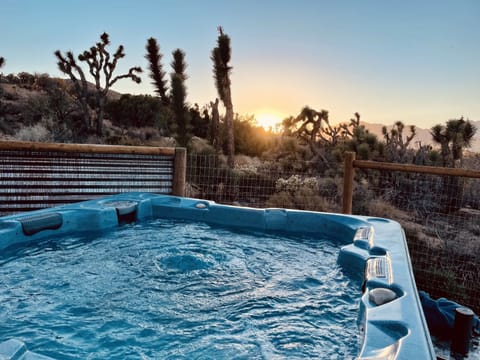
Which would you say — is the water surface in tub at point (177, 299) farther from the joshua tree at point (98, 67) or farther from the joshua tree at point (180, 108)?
the joshua tree at point (98, 67)

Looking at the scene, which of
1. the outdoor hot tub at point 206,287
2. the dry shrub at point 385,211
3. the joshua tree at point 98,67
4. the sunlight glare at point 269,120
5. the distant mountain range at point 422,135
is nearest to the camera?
the outdoor hot tub at point 206,287

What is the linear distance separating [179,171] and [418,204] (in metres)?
3.07

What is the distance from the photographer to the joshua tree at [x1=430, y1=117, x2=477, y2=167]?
9047mm

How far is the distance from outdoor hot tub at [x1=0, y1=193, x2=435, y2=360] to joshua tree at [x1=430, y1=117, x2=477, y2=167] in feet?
23.2

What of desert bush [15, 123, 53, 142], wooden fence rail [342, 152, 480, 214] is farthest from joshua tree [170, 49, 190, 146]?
wooden fence rail [342, 152, 480, 214]

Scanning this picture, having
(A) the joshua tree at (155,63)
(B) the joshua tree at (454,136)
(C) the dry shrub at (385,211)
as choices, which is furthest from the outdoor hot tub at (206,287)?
(A) the joshua tree at (155,63)

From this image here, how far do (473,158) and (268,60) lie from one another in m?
5.08

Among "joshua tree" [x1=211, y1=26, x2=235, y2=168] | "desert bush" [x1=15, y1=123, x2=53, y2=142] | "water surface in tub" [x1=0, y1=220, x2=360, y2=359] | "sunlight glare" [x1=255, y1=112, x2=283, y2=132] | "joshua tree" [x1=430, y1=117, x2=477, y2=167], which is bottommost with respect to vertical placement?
"water surface in tub" [x1=0, y1=220, x2=360, y2=359]

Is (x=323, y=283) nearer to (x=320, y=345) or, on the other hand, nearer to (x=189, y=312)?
(x=320, y=345)

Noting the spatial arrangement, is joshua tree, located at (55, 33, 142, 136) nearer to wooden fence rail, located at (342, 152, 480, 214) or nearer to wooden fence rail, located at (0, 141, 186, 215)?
wooden fence rail, located at (0, 141, 186, 215)

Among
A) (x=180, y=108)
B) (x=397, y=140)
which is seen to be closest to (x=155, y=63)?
(x=180, y=108)

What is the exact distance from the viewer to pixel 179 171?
466 cm

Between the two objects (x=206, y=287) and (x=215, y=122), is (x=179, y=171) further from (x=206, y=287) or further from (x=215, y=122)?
(x=215, y=122)

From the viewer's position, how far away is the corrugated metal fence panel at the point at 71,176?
382 cm
